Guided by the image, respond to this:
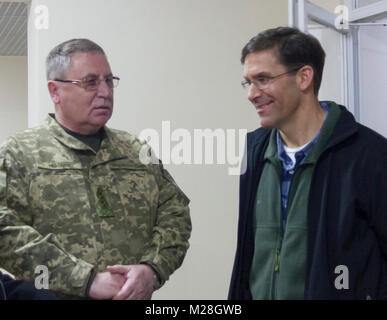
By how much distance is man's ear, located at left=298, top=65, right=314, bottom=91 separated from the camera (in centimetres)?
172

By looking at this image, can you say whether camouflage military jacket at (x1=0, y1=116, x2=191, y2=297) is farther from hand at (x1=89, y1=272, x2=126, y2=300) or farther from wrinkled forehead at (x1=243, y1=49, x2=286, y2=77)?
wrinkled forehead at (x1=243, y1=49, x2=286, y2=77)

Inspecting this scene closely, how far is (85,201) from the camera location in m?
1.74

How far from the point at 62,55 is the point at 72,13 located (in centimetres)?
60

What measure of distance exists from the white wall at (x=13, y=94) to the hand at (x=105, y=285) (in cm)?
110

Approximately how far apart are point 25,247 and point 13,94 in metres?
1.62

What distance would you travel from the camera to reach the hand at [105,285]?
1.67 m

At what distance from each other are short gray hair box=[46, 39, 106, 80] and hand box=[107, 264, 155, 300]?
0.58 metres

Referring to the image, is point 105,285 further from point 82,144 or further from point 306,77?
point 306,77

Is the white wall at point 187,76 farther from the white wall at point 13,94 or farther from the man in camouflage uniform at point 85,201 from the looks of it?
the man in camouflage uniform at point 85,201

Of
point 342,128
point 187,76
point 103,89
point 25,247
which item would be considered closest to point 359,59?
point 187,76

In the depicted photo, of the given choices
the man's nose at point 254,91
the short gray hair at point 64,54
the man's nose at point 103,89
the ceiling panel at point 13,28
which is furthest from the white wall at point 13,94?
the man's nose at point 254,91

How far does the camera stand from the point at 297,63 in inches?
67.6

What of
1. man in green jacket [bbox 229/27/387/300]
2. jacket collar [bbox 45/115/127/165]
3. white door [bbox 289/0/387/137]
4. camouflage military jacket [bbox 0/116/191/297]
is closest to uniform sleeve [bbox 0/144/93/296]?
camouflage military jacket [bbox 0/116/191/297]

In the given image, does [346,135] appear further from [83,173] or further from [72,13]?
[72,13]
